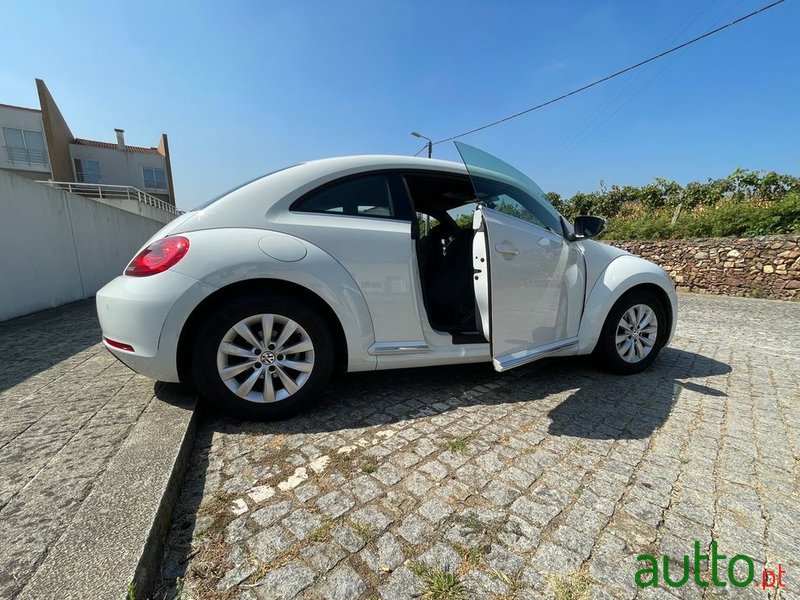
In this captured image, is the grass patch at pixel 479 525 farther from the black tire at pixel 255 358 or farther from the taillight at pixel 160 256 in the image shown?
the taillight at pixel 160 256

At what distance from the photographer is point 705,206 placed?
37.7ft

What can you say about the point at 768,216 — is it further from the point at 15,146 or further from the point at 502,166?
the point at 15,146

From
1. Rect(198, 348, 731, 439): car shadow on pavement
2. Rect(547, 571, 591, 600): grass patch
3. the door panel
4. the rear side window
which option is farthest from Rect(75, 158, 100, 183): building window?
Rect(547, 571, 591, 600): grass patch

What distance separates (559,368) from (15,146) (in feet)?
122

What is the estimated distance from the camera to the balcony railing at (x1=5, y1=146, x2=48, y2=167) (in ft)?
82.7

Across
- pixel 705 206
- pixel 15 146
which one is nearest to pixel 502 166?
pixel 705 206

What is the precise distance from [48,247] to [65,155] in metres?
32.2

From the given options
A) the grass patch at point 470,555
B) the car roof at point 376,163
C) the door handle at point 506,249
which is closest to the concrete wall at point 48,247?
the car roof at point 376,163

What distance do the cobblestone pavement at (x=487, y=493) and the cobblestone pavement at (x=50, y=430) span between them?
0.41 meters

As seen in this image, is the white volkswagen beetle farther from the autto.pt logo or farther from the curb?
the autto.pt logo

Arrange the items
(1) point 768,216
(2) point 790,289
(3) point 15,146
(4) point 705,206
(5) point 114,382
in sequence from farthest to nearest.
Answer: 1. (3) point 15,146
2. (4) point 705,206
3. (1) point 768,216
4. (2) point 790,289
5. (5) point 114,382

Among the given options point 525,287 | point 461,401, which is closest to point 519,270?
point 525,287

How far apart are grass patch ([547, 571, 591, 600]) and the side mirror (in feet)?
7.64

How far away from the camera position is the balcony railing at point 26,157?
993 inches
